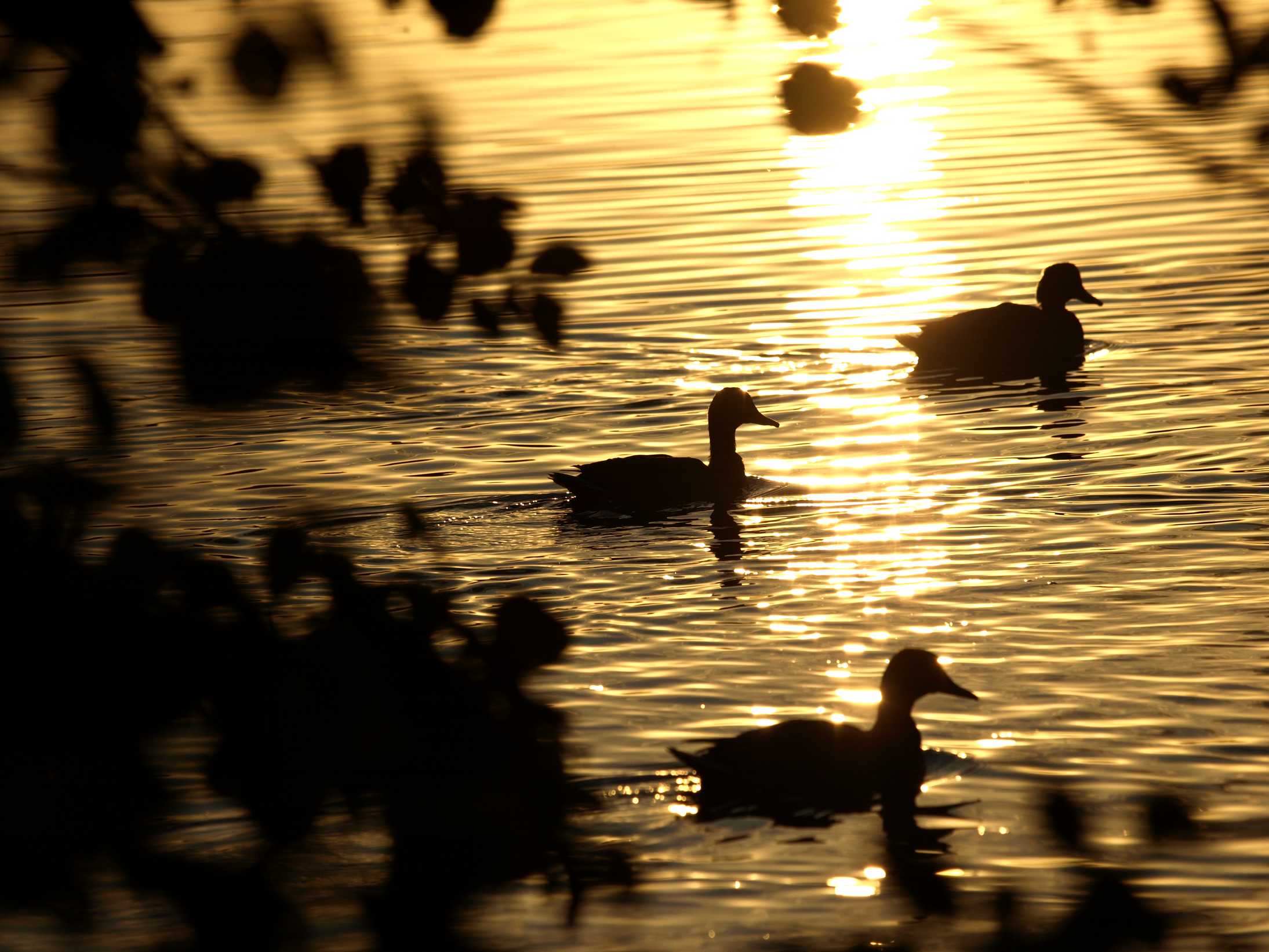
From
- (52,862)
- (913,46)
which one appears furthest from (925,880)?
(913,46)

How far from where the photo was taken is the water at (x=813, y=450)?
445cm

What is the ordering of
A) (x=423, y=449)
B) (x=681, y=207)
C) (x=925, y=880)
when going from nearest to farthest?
(x=925, y=880)
(x=423, y=449)
(x=681, y=207)

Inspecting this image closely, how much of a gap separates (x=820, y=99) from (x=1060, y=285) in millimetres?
14579

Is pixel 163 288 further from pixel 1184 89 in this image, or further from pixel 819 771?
pixel 819 771

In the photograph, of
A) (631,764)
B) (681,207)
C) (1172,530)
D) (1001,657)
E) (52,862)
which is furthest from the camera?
(681,207)

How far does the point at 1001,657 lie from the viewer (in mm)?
9922

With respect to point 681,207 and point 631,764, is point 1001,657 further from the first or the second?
point 681,207

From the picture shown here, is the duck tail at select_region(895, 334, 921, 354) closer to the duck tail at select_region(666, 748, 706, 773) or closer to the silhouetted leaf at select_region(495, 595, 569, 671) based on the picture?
the duck tail at select_region(666, 748, 706, 773)

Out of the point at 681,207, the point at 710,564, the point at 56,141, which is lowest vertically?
the point at 710,564

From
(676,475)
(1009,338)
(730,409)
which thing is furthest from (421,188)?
(1009,338)

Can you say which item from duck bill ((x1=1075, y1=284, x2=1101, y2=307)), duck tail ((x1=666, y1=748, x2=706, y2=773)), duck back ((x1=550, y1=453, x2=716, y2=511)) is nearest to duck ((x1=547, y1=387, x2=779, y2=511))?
duck back ((x1=550, y1=453, x2=716, y2=511))

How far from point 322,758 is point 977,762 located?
5.77 metres

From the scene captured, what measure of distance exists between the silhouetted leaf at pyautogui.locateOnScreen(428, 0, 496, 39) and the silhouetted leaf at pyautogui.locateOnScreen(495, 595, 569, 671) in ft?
3.39

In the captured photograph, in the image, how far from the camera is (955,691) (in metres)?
8.77
